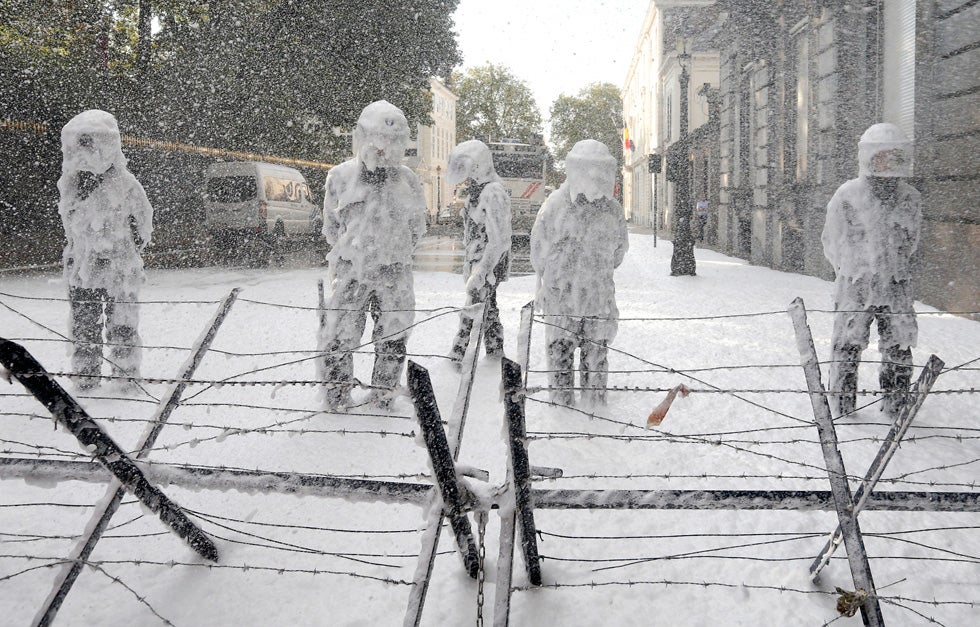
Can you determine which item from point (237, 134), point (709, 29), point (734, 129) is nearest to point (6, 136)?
point (237, 134)

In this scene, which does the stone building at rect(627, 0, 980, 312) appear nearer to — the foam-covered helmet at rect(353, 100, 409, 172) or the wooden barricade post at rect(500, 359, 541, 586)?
the foam-covered helmet at rect(353, 100, 409, 172)

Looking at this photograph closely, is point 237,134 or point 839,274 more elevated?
point 237,134

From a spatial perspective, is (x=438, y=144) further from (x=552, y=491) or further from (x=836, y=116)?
(x=552, y=491)

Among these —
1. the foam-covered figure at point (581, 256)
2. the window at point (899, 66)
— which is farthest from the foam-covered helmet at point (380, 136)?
the window at point (899, 66)

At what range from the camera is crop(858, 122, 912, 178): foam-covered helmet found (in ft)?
16.1

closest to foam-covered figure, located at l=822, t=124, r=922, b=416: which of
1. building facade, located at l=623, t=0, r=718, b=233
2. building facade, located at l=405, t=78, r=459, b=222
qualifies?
building facade, located at l=623, t=0, r=718, b=233

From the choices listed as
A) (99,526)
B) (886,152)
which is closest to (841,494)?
(99,526)

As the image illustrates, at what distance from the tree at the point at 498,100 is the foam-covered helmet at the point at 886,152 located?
2349 inches

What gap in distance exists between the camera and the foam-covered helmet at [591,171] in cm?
495

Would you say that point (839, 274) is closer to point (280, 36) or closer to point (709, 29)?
point (280, 36)

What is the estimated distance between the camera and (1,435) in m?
4.72

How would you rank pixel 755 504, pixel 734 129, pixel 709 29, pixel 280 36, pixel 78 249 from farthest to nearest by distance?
pixel 709 29 → pixel 280 36 → pixel 734 129 → pixel 78 249 → pixel 755 504

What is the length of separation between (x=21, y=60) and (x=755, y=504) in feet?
59.5

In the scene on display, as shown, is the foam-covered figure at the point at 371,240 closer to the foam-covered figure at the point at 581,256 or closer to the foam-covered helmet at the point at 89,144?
the foam-covered figure at the point at 581,256
